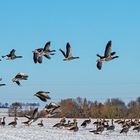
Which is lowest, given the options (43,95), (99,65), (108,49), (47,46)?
(43,95)

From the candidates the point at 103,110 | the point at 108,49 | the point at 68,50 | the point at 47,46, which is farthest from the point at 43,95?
the point at 103,110

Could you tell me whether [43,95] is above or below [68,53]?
below

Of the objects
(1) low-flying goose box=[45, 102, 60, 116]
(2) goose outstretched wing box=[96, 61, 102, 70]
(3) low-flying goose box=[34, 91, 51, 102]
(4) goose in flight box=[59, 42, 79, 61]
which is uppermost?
(4) goose in flight box=[59, 42, 79, 61]

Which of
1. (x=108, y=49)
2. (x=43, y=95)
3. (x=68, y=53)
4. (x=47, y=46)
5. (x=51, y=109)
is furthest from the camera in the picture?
(x=51, y=109)

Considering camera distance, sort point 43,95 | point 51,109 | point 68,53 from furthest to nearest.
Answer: point 51,109, point 43,95, point 68,53

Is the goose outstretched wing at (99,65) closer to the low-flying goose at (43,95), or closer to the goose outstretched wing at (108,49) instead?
the goose outstretched wing at (108,49)

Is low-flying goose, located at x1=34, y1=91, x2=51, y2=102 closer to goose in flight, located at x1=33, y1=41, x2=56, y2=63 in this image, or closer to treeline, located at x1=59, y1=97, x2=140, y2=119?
goose in flight, located at x1=33, y1=41, x2=56, y2=63

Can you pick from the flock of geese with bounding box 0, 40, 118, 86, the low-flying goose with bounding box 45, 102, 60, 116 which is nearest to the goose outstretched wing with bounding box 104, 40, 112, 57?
the flock of geese with bounding box 0, 40, 118, 86

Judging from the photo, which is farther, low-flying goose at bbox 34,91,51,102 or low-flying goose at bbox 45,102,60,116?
low-flying goose at bbox 45,102,60,116

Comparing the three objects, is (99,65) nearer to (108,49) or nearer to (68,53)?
(108,49)

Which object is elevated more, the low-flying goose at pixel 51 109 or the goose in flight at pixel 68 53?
the goose in flight at pixel 68 53

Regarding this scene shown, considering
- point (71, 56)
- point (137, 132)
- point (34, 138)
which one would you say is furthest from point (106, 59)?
point (137, 132)

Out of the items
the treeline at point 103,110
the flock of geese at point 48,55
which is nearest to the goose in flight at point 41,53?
the flock of geese at point 48,55

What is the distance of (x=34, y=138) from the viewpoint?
33062 millimetres
